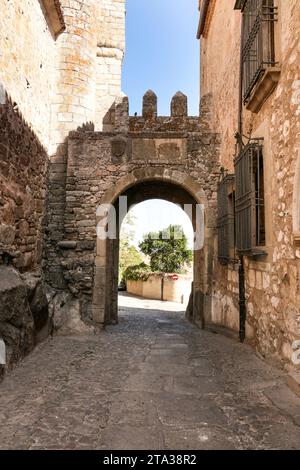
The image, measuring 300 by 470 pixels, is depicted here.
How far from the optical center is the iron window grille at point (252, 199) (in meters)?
4.10

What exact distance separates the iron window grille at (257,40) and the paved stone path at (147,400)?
3.32 meters

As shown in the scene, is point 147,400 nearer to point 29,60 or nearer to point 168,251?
point 29,60

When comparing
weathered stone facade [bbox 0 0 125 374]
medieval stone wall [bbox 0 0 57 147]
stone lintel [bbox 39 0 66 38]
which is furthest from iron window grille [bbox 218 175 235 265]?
stone lintel [bbox 39 0 66 38]

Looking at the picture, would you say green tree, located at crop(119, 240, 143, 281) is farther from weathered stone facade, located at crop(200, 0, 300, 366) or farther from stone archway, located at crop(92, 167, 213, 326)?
weathered stone facade, located at crop(200, 0, 300, 366)

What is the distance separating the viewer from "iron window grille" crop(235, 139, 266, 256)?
4102 mm

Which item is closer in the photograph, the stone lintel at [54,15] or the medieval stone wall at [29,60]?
the medieval stone wall at [29,60]

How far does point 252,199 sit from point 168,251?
13192 mm

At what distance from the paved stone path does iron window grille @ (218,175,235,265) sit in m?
1.52

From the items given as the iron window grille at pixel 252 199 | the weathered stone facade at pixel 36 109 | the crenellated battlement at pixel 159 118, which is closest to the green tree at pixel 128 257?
the weathered stone facade at pixel 36 109

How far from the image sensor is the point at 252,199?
4.09m

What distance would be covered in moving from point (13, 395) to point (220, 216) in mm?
4369

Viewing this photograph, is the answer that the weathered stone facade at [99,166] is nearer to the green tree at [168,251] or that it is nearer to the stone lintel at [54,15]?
the stone lintel at [54,15]

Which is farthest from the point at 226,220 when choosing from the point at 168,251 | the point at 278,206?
the point at 168,251

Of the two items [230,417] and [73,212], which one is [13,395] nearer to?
[230,417]
